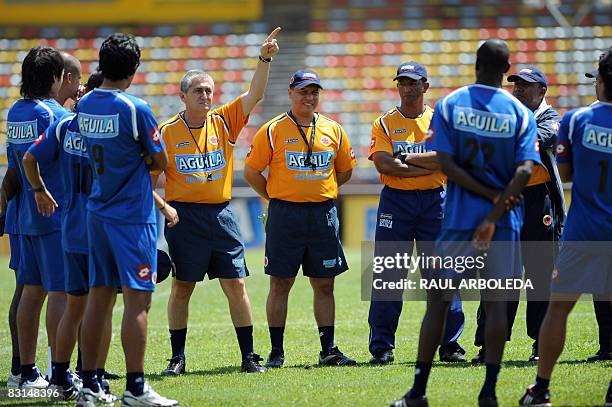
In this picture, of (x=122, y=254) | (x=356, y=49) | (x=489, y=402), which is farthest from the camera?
(x=356, y=49)

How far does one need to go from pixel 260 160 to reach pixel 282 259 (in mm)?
861

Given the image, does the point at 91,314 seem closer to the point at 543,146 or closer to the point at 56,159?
the point at 56,159

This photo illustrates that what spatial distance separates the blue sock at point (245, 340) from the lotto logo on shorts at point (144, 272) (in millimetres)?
2027

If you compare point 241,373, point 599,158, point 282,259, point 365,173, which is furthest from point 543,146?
point 365,173

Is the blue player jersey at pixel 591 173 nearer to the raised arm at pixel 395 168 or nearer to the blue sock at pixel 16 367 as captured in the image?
the raised arm at pixel 395 168

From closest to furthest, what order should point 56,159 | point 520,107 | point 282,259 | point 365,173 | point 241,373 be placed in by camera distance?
1. point 520,107
2. point 56,159
3. point 241,373
4. point 282,259
5. point 365,173

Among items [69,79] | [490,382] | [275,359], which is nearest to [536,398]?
[490,382]

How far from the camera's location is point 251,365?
7.71m

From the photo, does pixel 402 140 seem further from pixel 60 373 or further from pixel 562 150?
pixel 60 373

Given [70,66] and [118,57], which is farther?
[70,66]

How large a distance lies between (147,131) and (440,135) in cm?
177

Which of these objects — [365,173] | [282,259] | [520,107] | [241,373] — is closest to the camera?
[520,107]

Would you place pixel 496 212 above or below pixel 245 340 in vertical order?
above

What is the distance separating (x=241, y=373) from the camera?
300 inches
